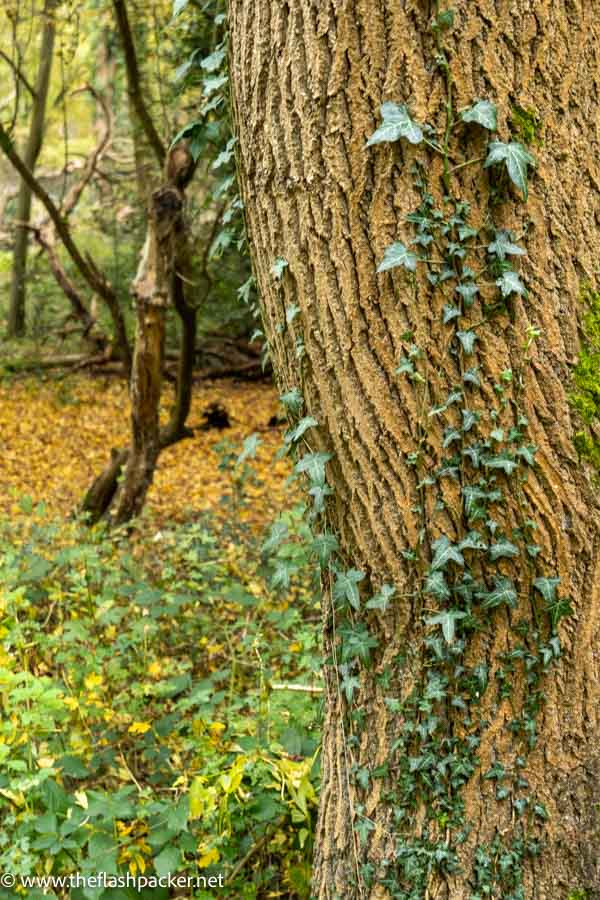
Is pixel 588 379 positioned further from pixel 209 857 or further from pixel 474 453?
pixel 209 857

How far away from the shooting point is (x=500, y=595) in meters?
1.92

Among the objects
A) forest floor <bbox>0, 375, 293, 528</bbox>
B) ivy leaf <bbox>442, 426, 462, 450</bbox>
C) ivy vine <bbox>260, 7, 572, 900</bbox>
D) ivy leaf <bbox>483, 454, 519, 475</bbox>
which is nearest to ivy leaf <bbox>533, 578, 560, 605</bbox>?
ivy vine <bbox>260, 7, 572, 900</bbox>

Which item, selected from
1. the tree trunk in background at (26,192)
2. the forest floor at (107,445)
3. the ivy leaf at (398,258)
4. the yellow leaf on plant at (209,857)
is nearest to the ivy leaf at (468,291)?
the ivy leaf at (398,258)

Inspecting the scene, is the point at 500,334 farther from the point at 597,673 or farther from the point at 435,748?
the point at 435,748

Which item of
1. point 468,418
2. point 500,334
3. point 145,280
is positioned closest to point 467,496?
point 468,418

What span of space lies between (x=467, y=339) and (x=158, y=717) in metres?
2.42

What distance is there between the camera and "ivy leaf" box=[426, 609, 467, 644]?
6.28ft

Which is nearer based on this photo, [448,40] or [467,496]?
[448,40]

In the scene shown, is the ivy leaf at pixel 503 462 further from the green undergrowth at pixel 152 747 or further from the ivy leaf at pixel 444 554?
the green undergrowth at pixel 152 747

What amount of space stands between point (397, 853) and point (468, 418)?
106cm

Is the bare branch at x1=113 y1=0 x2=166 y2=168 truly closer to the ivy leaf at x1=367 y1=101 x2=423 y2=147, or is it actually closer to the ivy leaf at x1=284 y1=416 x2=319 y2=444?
the ivy leaf at x1=284 y1=416 x2=319 y2=444

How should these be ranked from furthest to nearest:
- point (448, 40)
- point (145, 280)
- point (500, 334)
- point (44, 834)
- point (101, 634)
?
point (145, 280)
point (101, 634)
point (44, 834)
point (500, 334)
point (448, 40)

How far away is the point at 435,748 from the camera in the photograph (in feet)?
6.61

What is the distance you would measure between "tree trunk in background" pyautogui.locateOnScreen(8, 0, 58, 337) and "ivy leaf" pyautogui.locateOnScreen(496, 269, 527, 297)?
32.7ft
